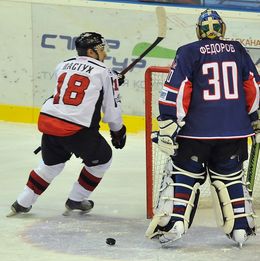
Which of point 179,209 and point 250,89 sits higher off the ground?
point 250,89

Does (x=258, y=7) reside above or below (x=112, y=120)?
above

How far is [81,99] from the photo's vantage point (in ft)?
11.6

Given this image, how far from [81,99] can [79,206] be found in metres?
0.59

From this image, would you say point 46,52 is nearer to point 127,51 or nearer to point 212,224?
point 127,51

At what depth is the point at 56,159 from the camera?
3.68 m

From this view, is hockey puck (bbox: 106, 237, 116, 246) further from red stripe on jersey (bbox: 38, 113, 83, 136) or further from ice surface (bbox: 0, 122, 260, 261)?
red stripe on jersey (bbox: 38, 113, 83, 136)

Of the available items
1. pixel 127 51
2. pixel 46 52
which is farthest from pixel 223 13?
pixel 46 52

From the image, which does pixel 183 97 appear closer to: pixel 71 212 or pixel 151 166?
pixel 151 166


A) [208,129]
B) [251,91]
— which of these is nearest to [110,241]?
[208,129]

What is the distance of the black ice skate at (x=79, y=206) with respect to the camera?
3.81 m

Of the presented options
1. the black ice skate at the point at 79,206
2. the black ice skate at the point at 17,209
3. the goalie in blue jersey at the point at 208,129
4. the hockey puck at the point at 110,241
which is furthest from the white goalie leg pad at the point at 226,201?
the black ice skate at the point at 17,209

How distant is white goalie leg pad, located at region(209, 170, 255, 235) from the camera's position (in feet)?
10.5

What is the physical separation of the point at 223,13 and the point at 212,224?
2.63m

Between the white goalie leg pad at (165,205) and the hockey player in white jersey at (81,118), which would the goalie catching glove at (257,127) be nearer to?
the white goalie leg pad at (165,205)
